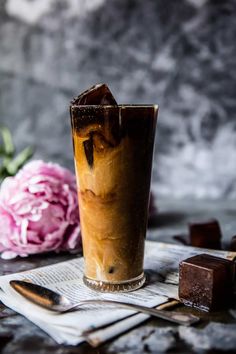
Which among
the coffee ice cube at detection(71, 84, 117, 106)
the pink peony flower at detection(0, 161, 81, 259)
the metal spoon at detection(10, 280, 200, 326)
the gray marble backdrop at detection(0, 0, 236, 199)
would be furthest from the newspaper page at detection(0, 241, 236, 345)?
the gray marble backdrop at detection(0, 0, 236, 199)

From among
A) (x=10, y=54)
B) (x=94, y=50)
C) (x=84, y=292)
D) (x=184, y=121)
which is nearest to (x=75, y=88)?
(x=94, y=50)

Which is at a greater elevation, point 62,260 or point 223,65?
point 223,65

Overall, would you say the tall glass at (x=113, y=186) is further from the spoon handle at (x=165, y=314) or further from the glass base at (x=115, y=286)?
the spoon handle at (x=165, y=314)

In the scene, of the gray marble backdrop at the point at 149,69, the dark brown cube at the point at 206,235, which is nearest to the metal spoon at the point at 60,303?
the dark brown cube at the point at 206,235

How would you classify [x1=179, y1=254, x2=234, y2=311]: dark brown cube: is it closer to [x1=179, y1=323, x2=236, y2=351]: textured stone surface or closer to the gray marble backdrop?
[x1=179, y1=323, x2=236, y2=351]: textured stone surface

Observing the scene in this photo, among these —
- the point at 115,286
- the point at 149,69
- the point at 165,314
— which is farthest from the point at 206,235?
the point at 149,69

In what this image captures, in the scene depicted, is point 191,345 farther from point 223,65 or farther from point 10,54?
point 10,54

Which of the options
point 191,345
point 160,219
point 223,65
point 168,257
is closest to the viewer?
point 191,345

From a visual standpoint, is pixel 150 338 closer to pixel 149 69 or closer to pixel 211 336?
pixel 211 336
